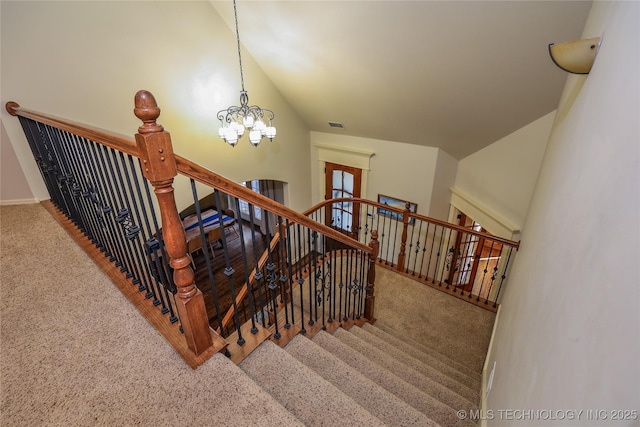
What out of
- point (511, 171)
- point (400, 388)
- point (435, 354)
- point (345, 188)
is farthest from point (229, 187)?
point (345, 188)

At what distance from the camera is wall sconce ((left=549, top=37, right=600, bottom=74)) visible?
1230 millimetres

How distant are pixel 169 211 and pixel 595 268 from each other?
1281 mm

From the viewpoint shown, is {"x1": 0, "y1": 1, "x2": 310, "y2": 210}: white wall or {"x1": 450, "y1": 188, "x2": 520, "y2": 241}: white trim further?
{"x1": 450, "y1": 188, "x2": 520, "y2": 241}: white trim

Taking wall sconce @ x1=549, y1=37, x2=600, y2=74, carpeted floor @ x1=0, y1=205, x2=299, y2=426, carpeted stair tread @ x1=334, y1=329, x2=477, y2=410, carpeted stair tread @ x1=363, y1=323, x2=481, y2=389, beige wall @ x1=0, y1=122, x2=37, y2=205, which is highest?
wall sconce @ x1=549, y1=37, x2=600, y2=74

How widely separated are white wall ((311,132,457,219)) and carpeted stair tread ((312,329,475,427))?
3.64 meters

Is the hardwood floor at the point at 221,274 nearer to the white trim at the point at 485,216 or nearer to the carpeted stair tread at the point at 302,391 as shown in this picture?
the carpeted stair tread at the point at 302,391

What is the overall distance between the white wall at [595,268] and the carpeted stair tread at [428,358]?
124cm

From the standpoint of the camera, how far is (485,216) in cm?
432

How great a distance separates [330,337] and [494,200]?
3.26 metres

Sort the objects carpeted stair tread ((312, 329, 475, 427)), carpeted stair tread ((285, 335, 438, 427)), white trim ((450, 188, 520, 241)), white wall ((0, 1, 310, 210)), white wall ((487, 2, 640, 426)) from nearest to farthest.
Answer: white wall ((487, 2, 640, 426)), carpeted stair tread ((285, 335, 438, 427)), carpeted stair tread ((312, 329, 475, 427)), white wall ((0, 1, 310, 210)), white trim ((450, 188, 520, 241))

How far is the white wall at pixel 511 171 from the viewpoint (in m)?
3.52

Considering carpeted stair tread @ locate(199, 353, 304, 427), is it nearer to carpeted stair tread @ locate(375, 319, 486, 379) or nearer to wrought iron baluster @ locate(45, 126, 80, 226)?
wrought iron baluster @ locate(45, 126, 80, 226)

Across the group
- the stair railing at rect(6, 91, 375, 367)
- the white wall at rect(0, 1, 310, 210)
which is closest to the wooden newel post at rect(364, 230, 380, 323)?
the stair railing at rect(6, 91, 375, 367)

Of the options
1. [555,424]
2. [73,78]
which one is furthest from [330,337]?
[73,78]
